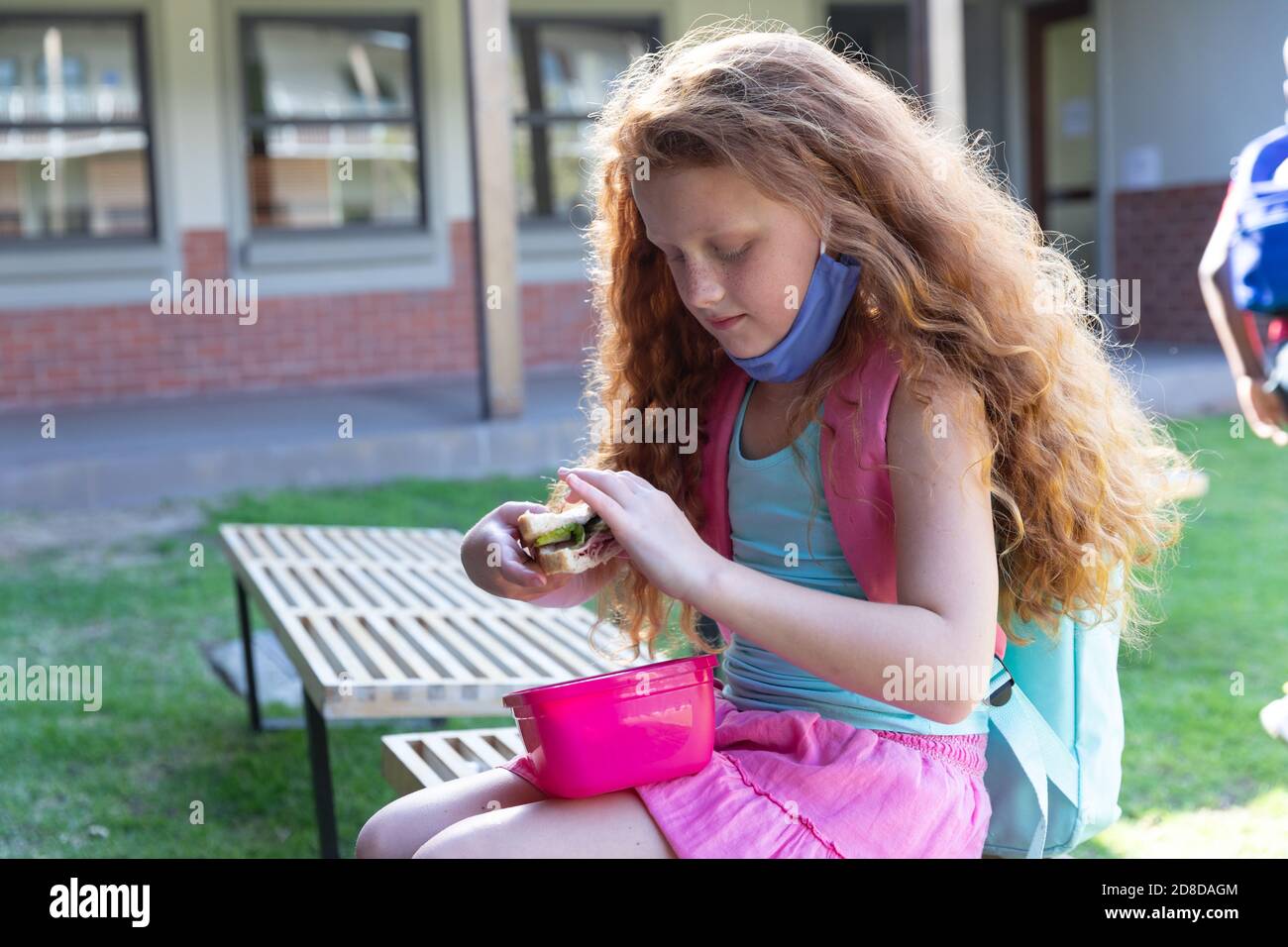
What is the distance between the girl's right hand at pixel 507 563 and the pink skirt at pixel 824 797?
10.6 inches

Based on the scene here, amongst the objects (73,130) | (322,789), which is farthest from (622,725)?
(73,130)

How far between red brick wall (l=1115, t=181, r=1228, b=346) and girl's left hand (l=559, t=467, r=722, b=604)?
9.89 meters

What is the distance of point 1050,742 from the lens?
189 centimetres

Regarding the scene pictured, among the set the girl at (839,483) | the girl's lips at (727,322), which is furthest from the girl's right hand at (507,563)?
the girl's lips at (727,322)

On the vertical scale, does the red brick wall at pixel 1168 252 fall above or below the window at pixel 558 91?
below

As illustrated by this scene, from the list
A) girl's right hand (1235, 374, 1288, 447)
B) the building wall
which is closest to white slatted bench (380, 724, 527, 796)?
girl's right hand (1235, 374, 1288, 447)

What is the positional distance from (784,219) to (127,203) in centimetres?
919

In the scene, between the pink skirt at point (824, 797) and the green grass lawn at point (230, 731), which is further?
the green grass lawn at point (230, 731)

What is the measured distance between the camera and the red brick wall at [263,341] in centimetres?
960

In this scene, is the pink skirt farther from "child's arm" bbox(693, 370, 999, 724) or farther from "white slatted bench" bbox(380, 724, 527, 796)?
"white slatted bench" bbox(380, 724, 527, 796)

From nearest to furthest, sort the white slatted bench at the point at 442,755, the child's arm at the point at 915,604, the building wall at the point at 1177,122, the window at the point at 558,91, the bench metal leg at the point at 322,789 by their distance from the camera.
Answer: the child's arm at the point at 915,604
the white slatted bench at the point at 442,755
the bench metal leg at the point at 322,789
the building wall at the point at 1177,122
the window at the point at 558,91

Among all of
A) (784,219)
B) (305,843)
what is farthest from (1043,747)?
(305,843)

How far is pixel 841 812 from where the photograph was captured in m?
1.65

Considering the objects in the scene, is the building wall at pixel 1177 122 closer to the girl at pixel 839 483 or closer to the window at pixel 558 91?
the window at pixel 558 91
